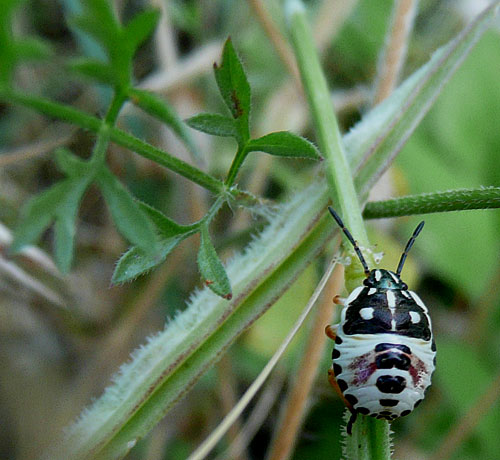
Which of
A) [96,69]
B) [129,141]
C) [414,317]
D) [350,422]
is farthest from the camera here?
[96,69]

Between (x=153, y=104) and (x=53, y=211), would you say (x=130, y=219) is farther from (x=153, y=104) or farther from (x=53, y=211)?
(x=153, y=104)

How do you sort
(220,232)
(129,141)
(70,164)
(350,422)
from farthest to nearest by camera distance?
(220,232) < (70,164) < (129,141) < (350,422)

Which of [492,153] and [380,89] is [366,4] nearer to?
[492,153]

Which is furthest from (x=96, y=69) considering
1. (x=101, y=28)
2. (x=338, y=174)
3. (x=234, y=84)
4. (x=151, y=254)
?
(x=338, y=174)

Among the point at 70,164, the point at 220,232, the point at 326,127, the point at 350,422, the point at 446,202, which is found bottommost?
the point at 350,422

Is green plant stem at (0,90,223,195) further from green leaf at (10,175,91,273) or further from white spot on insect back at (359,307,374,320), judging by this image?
white spot on insect back at (359,307,374,320)

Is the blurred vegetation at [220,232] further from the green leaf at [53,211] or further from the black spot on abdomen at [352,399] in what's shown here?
the black spot on abdomen at [352,399]

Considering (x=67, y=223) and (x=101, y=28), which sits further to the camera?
(x=101, y=28)

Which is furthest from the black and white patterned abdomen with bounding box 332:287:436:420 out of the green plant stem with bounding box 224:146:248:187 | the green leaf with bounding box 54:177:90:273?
the green leaf with bounding box 54:177:90:273
